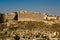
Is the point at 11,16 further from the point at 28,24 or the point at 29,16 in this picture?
the point at 28,24

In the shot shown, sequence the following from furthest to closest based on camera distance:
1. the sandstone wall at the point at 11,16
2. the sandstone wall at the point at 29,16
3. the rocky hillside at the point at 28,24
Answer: the sandstone wall at the point at 11,16 → the sandstone wall at the point at 29,16 → the rocky hillside at the point at 28,24

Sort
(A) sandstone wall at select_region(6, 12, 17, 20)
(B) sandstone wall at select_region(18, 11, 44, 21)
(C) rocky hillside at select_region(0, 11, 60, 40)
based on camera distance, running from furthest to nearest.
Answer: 1. (A) sandstone wall at select_region(6, 12, 17, 20)
2. (B) sandstone wall at select_region(18, 11, 44, 21)
3. (C) rocky hillside at select_region(0, 11, 60, 40)

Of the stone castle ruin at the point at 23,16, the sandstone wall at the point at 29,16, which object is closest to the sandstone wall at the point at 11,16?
the stone castle ruin at the point at 23,16

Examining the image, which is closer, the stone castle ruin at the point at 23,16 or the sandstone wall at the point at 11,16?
the stone castle ruin at the point at 23,16

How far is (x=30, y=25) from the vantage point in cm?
5616

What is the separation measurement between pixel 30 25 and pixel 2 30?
16.7 feet

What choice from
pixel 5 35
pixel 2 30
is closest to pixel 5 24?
pixel 2 30

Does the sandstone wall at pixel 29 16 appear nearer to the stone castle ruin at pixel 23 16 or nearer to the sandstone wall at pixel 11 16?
the stone castle ruin at pixel 23 16

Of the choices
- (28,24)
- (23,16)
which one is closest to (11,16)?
(23,16)

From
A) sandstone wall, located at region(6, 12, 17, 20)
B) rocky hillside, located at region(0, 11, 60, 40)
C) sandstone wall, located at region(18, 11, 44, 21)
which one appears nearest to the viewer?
rocky hillside, located at region(0, 11, 60, 40)

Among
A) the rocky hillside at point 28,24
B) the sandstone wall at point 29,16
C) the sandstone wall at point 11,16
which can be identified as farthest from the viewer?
the sandstone wall at point 11,16

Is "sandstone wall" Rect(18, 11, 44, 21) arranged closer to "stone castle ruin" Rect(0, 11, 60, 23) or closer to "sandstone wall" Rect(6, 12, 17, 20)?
"stone castle ruin" Rect(0, 11, 60, 23)

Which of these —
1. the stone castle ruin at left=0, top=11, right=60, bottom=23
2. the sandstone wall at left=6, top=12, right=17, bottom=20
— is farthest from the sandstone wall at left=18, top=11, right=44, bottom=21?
the sandstone wall at left=6, top=12, right=17, bottom=20

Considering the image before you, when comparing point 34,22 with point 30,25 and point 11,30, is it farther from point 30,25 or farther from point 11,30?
point 11,30
